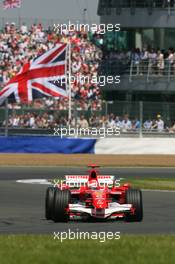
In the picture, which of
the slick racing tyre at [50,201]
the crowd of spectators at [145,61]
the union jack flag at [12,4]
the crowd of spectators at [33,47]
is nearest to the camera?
the slick racing tyre at [50,201]

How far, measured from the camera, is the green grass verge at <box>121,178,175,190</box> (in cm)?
2902

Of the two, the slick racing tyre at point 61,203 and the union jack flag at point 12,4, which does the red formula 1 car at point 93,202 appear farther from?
the union jack flag at point 12,4

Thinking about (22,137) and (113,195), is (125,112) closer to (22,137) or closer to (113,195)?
(22,137)

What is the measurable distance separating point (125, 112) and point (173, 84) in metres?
9.79

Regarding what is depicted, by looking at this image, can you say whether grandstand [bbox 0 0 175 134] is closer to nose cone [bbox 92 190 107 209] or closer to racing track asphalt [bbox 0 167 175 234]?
racing track asphalt [bbox 0 167 175 234]

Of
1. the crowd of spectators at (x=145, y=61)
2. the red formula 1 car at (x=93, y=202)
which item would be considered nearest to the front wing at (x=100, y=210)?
the red formula 1 car at (x=93, y=202)

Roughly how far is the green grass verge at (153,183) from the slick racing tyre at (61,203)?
33.7 ft

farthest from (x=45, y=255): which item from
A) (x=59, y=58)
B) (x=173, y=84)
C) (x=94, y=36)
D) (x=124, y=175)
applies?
(x=94, y=36)

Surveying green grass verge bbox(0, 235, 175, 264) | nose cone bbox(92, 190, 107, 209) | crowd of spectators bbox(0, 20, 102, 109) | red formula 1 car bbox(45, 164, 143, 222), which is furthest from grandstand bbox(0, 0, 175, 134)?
green grass verge bbox(0, 235, 175, 264)

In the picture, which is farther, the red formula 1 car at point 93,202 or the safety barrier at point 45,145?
the safety barrier at point 45,145

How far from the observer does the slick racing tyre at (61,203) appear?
1848cm

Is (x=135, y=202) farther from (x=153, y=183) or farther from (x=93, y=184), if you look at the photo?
(x=153, y=183)

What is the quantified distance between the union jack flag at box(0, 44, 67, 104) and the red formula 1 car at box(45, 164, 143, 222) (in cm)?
2440

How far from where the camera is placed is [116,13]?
56.2m
